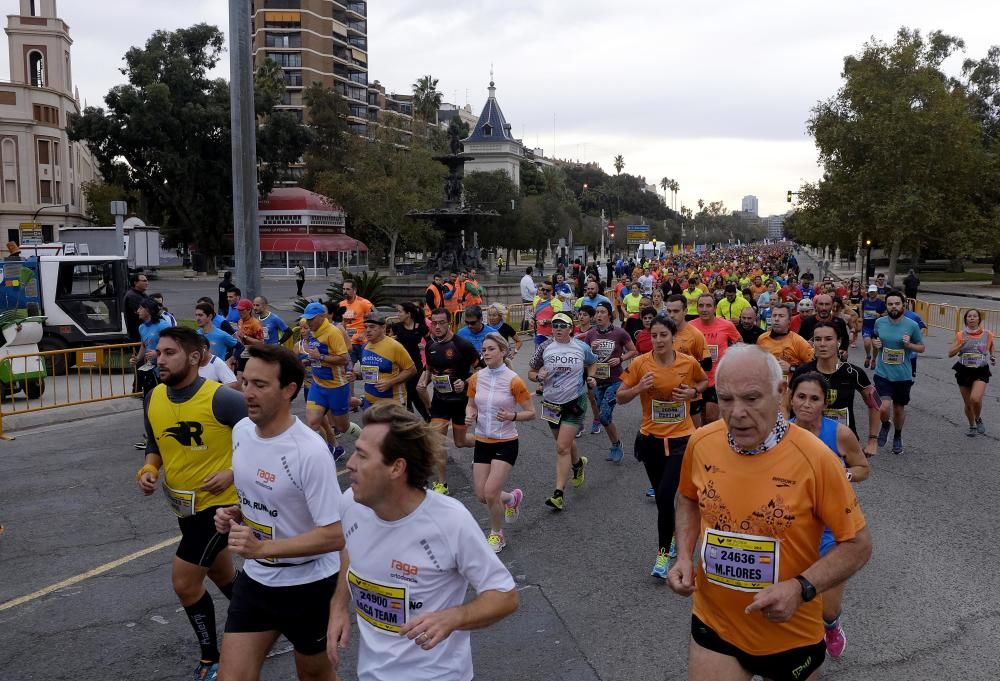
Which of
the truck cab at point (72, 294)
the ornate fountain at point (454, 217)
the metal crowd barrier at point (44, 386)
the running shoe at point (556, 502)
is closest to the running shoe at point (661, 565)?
the running shoe at point (556, 502)

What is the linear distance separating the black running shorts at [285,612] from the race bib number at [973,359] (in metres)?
9.58

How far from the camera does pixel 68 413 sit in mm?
13320

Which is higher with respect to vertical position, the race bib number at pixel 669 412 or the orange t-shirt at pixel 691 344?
the orange t-shirt at pixel 691 344

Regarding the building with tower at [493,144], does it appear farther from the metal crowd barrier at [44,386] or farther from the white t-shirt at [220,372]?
the white t-shirt at [220,372]

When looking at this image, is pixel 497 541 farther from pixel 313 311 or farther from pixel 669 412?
pixel 313 311

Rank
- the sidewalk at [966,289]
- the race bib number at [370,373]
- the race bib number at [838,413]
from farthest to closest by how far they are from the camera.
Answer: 1. the sidewalk at [966,289]
2. the race bib number at [370,373]
3. the race bib number at [838,413]

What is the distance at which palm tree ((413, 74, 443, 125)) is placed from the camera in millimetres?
102625

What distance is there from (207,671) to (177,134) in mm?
57536

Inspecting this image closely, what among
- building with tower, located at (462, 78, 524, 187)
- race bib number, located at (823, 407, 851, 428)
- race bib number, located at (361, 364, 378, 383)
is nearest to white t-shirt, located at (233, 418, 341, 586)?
race bib number, located at (823, 407, 851, 428)

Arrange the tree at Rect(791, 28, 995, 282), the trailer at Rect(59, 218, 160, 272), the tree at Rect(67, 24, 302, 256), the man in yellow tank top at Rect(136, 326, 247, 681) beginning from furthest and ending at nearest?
the tree at Rect(67, 24, 302, 256), the tree at Rect(791, 28, 995, 282), the trailer at Rect(59, 218, 160, 272), the man in yellow tank top at Rect(136, 326, 247, 681)

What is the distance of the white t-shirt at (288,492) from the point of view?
12.1ft

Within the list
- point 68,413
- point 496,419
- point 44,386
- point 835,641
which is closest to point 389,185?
point 44,386

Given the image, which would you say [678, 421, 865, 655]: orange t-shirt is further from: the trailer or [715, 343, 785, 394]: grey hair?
the trailer

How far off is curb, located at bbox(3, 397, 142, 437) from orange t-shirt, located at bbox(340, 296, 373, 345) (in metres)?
3.85
